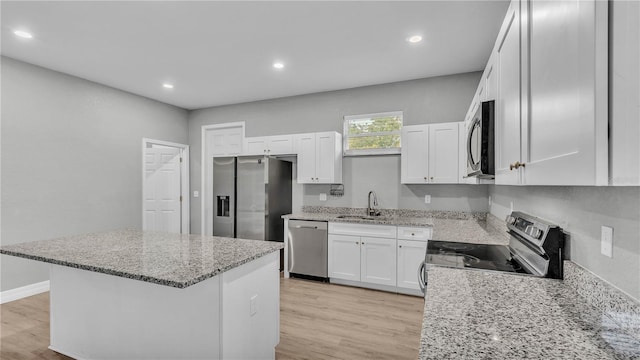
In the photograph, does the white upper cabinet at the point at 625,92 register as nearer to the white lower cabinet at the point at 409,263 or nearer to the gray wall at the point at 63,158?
the white lower cabinet at the point at 409,263

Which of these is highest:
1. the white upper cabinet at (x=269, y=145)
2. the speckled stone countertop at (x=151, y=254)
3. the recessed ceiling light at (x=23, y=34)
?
the recessed ceiling light at (x=23, y=34)

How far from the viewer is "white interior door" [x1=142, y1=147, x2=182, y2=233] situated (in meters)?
4.96

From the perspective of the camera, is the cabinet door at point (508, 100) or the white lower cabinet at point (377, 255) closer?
the cabinet door at point (508, 100)

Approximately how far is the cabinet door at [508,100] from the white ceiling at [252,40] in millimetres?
1157

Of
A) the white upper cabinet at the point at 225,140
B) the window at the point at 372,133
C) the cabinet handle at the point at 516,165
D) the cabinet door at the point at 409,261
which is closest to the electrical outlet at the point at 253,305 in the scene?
the cabinet handle at the point at 516,165

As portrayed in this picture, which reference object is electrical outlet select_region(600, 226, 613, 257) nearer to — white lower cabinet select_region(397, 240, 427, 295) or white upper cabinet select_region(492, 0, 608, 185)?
white upper cabinet select_region(492, 0, 608, 185)

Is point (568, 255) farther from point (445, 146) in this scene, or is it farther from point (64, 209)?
point (64, 209)

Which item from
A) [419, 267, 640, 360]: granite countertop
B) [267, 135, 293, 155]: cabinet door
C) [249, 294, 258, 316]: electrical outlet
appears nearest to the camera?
[419, 267, 640, 360]: granite countertop

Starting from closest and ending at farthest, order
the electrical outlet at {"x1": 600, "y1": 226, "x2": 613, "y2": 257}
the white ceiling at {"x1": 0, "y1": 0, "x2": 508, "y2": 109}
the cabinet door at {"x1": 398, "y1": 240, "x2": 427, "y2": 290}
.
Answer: the electrical outlet at {"x1": 600, "y1": 226, "x2": 613, "y2": 257} < the white ceiling at {"x1": 0, "y1": 0, "x2": 508, "y2": 109} < the cabinet door at {"x1": 398, "y1": 240, "x2": 427, "y2": 290}

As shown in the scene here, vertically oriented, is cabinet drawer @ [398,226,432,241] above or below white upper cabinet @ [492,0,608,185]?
below

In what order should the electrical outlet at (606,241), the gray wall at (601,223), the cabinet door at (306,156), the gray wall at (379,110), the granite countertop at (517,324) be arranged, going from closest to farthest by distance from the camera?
the granite countertop at (517,324) < the gray wall at (601,223) < the electrical outlet at (606,241) < the gray wall at (379,110) < the cabinet door at (306,156)

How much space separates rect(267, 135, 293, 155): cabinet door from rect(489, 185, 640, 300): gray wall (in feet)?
10.4

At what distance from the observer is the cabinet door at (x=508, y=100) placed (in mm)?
1233

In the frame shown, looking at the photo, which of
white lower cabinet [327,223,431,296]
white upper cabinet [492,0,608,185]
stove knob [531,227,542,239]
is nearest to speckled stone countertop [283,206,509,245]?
white lower cabinet [327,223,431,296]
